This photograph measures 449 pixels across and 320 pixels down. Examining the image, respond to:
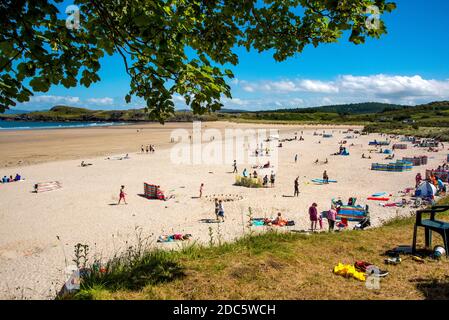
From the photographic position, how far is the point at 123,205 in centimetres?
1944

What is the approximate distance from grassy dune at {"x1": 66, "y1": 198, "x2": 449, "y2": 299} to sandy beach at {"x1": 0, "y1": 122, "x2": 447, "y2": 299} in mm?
3203

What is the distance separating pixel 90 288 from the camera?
4633 mm

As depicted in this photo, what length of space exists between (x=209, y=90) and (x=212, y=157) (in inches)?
1430

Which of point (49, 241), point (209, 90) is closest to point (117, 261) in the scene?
point (209, 90)

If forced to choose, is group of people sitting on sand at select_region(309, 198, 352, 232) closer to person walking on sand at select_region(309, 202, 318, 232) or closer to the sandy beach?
person walking on sand at select_region(309, 202, 318, 232)

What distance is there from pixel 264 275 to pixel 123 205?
15.8 metres

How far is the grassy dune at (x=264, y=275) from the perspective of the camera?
460 centimetres

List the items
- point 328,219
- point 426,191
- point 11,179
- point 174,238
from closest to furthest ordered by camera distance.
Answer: point 174,238 < point 328,219 < point 426,191 < point 11,179

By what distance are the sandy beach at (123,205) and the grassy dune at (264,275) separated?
10.5 ft

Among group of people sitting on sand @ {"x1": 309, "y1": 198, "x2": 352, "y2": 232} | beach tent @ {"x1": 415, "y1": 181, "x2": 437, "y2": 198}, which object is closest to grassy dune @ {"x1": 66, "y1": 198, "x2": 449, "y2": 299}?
group of people sitting on sand @ {"x1": 309, "y1": 198, "x2": 352, "y2": 232}

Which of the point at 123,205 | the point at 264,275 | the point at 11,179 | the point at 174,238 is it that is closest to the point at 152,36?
the point at 264,275

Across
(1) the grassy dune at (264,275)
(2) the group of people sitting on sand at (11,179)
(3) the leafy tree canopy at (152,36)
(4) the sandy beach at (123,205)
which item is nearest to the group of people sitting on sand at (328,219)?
(4) the sandy beach at (123,205)

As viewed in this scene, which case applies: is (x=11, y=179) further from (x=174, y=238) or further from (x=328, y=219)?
(x=328, y=219)

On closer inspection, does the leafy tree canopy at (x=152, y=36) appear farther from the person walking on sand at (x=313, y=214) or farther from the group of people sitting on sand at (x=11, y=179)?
the group of people sitting on sand at (x=11, y=179)
